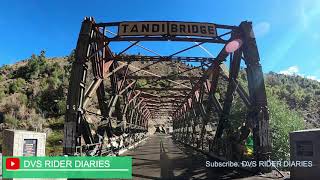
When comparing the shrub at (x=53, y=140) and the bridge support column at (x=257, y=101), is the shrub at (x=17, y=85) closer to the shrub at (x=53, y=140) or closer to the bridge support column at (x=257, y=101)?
the shrub at (x=53, y=140)

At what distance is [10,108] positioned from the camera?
9081cm

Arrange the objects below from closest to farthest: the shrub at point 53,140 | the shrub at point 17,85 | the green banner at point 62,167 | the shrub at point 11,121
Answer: the green banner at point 62,167 < the shrub at point 53,140 < the shrub at point 11,121 < the shrub at point 17,85

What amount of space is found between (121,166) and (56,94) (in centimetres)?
8960

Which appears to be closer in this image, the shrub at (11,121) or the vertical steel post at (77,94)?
the vertical steel post at (77,94)

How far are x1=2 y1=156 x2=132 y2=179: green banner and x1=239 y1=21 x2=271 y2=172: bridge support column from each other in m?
4.95

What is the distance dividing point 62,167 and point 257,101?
24.6ft

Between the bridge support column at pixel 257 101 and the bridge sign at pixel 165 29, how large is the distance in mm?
2211

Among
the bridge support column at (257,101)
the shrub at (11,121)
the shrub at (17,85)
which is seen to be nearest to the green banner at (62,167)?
the bridge support column at (257,101)

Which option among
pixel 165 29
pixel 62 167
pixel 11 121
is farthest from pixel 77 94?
pixel 11 121

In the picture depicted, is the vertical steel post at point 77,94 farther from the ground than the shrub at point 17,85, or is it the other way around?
the shrub at point 17,85

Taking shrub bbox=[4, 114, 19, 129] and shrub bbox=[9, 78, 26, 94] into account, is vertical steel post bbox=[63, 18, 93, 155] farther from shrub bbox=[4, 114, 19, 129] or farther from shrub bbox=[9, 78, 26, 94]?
shrub bbox=[9, 78, 26, 94]

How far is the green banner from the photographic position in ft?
31.8

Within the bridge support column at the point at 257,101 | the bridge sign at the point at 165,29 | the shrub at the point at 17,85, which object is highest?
the shrub at the point at 17,85

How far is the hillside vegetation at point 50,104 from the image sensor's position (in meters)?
46.1
